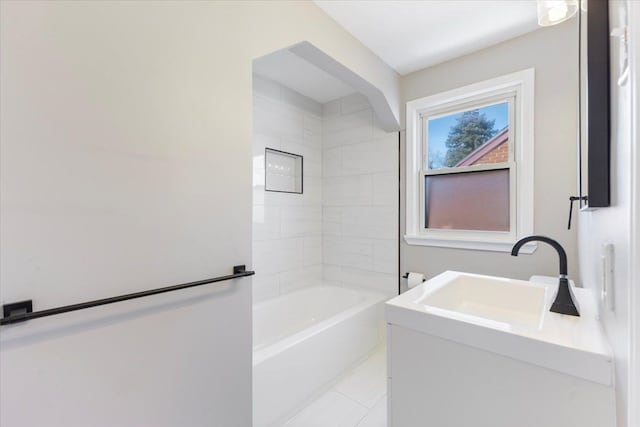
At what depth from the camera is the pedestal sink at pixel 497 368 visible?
661 mm

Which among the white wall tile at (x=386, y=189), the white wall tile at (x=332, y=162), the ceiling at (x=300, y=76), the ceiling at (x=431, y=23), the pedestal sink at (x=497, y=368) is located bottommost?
the pedestal sink at (x=497, y=368)

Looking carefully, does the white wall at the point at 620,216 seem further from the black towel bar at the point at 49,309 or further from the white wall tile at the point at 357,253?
the white wall tile at the point at 357,253

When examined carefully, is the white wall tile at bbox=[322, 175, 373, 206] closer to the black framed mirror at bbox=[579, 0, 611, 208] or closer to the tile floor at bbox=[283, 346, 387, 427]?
the tile floor at bbox=[283, 346, 387, 427]

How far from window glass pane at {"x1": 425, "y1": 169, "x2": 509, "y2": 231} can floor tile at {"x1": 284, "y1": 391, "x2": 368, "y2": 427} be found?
63.7 inches

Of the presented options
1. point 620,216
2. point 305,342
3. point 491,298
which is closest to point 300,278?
point 305,342

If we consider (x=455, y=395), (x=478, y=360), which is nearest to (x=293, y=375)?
(x=455, y=395)

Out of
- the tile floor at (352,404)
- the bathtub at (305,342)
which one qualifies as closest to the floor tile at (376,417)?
the tile floor at (352,404)

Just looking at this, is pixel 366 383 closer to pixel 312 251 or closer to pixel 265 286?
pixel 265 286

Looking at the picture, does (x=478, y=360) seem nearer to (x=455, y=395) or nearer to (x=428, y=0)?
(x=455, y=395)

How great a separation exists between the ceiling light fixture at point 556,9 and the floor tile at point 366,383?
2223mm

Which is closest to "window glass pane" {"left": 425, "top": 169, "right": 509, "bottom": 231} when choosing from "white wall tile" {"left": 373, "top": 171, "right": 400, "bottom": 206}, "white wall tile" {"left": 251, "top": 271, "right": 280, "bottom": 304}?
"white wall tile" {"left": 373, "top": 171, "right": 400, "bottom": 206}

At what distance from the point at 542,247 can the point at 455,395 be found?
1.66 metres

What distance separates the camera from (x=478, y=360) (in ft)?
2.62

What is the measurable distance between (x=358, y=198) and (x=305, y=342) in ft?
5.24
